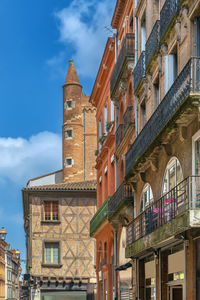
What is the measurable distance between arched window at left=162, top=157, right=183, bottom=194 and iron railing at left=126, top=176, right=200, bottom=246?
28 cm

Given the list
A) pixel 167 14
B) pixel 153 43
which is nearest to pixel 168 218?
pixel 167 14

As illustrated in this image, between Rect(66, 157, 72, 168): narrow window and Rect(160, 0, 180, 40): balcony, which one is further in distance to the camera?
Rect(66, 157, 72, 168): narrow window

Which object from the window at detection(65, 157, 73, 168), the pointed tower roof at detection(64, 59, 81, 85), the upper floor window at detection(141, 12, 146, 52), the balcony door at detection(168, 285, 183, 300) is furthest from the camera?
the pointed tower roof at detection(64, 59, 81, 85)

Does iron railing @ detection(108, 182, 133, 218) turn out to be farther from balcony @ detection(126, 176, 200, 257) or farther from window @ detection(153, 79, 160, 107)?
window @ detection(153, 79, 160, 107)

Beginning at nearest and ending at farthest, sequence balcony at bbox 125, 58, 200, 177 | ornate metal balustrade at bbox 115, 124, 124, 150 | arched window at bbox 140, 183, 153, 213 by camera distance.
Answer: balcony at bbox 125, 58, 200, 177 < arched window at bbox 140, 183, 153, 213 < ornate metal balustrade at bbox 115, 124, 124, 150

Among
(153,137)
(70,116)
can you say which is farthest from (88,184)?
(153,137)

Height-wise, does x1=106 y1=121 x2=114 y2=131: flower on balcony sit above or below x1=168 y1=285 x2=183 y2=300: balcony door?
above

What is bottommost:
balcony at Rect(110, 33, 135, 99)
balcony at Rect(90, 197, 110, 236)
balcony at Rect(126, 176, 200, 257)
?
balcony at Rect(126, 176, 200, 257)

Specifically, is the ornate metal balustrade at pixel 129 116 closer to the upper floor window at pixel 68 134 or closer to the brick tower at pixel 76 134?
the brick tower at pixel 76 134

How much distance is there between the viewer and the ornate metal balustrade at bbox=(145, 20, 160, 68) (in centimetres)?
2036

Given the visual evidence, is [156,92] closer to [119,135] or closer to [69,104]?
[119,135]

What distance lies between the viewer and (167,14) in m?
18.8

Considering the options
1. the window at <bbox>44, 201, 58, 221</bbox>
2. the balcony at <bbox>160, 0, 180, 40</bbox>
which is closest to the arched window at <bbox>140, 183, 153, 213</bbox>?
the balcony at <bbox>160, 0, 180, 40</bbox>

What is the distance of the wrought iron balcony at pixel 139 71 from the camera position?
74.3ft
